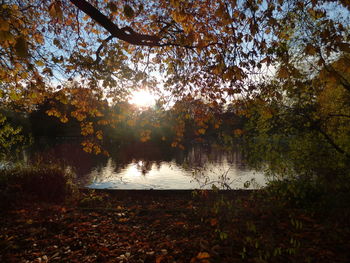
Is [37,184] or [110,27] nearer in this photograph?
[110,27]

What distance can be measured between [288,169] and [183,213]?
3320 millimetres

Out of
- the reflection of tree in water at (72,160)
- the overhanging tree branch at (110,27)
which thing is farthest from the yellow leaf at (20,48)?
the reflection of tree in water at (72,160)

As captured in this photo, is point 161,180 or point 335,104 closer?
point 335,104

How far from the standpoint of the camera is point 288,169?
739 centimetres

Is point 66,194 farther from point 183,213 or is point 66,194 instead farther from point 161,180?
point 161,180

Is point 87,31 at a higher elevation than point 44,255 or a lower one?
higher

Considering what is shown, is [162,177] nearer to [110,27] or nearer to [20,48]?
[110,27]

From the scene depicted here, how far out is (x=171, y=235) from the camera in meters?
5.20

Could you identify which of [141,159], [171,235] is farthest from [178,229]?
[141,159]

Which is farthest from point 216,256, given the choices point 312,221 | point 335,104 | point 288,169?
point 335,104

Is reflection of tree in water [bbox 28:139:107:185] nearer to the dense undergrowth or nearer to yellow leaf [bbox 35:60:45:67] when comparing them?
the dense undergrowth

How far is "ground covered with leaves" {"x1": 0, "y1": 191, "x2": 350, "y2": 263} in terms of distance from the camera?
4.11 m

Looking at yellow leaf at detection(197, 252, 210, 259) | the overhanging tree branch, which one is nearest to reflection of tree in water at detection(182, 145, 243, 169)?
the overhanging tree branch

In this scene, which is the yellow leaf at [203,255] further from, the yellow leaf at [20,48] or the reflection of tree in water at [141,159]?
the reflection of tree in water at [141,159]
